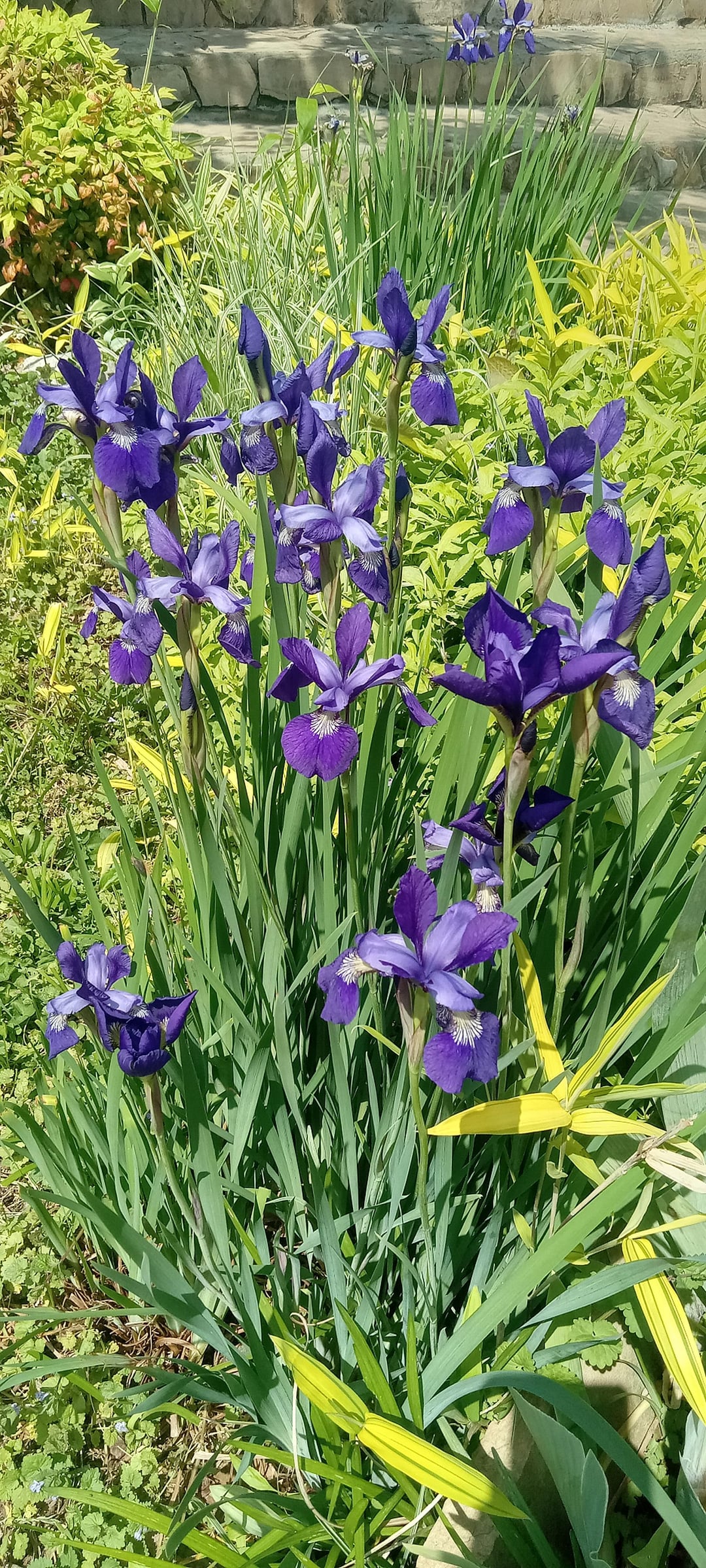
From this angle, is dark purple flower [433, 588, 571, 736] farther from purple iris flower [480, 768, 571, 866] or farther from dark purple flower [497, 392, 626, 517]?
dark purple flower [497, 392, 626, 517]

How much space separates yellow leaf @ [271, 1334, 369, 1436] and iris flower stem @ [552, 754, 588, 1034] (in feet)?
1.48

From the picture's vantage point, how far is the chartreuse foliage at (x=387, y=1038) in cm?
98

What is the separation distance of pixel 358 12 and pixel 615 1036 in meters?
9.99

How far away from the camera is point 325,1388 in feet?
3.38

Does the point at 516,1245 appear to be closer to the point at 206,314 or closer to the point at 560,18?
the point at 206,314

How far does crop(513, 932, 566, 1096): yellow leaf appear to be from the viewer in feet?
3.70

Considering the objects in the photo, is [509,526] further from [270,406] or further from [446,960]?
[446,960]

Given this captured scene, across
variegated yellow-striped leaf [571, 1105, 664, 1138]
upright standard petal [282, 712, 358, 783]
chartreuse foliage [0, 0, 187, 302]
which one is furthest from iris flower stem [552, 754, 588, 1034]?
chartreuse foliage [0, 0, 187, 302]

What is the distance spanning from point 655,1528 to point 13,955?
156 centimetres

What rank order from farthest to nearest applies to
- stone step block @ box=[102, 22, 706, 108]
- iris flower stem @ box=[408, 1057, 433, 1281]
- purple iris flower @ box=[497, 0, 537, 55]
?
stone step block @ box=[102, 22, 706, 108] < purple iris flower @ box=[497, 0, 537, 55] < iris flower stem @ box=[408, 1057, 433, 1281]

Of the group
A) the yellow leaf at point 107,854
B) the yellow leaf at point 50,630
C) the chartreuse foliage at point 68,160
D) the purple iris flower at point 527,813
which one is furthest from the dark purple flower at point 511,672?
the chartreuse foliage at point 68,160

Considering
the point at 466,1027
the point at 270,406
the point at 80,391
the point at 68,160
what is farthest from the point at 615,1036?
the point at 68,160

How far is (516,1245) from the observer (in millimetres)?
1286

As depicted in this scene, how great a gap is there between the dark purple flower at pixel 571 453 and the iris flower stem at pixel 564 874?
0.29 m
